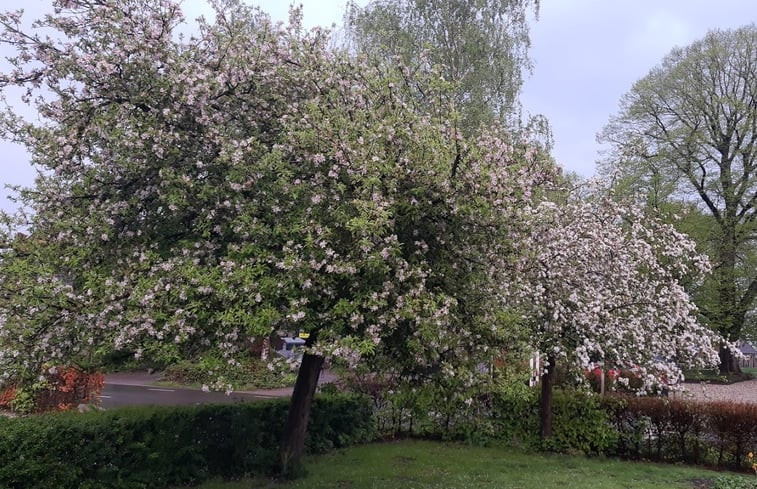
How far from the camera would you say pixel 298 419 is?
9172mm

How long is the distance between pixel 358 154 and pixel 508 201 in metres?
1.76

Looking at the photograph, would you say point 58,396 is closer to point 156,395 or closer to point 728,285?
point 156,395

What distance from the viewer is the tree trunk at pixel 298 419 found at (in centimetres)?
895

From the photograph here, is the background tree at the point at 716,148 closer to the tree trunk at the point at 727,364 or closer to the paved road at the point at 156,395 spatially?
the tree trunk at the point at 727,364

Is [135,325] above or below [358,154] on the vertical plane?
below

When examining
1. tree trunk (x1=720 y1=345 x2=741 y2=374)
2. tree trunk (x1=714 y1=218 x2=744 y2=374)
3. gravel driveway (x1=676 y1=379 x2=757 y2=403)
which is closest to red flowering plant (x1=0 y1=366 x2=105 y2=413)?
gravel driveway (x1=676 y1=379 x2=757 y2=403)

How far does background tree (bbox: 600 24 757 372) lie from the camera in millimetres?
25562

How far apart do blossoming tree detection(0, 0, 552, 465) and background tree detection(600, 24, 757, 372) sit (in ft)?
71.0

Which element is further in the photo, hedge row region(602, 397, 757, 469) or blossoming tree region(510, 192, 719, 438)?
hedge row region(602, 397, 757, 469)

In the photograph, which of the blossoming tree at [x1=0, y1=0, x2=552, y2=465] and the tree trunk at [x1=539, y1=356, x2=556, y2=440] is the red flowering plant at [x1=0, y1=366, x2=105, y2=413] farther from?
the tree trunk at [x1=539, y1=356, x2=556, y2=440]

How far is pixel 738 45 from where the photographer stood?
26.8 metres

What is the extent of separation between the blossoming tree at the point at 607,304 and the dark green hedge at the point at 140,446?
5.07 m

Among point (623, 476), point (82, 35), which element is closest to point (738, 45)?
point (623, 476)

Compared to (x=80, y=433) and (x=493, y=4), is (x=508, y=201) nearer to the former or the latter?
(x=80, y=433)
